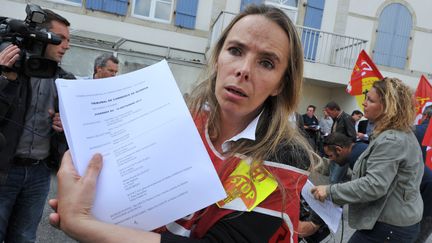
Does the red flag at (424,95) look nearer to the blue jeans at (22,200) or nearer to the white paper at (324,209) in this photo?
the white paper at (324,209)

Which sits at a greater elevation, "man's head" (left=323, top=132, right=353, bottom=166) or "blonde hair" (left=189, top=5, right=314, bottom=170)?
"blonde hair" (left=189, top=5, right=314, bottom=170)

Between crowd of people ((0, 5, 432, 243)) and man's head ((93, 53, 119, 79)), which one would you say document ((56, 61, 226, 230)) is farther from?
man's head ((93, 53, 119, 79))

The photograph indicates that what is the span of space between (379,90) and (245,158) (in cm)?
178

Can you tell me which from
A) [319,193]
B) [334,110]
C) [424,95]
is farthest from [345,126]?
[319,193]

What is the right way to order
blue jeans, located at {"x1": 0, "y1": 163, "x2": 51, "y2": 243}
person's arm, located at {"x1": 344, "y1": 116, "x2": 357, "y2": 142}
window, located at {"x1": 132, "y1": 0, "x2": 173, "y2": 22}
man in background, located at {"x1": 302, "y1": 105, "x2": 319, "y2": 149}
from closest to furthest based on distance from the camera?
blue jeans, located at {"x1": 0, "y1": 163, "x2": 51, "y2": 243} → person's arm, located at {"x1": 344, "y1": 116, "x2": 357, "y2": 142} → man in background, located at {"x1": 302, "y1": 105, "x2": 319, "y2": 149} → window, located at {"x1": 132, "y1": 0, "x2": 173, "y2": 22}

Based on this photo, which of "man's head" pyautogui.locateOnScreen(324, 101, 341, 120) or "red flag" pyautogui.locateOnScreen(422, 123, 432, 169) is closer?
"red flag" pyautogui.locateOnScreen(422, 123, 432, 169)

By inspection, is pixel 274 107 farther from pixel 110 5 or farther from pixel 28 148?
pixel 110 5

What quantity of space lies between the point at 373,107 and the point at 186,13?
9.81 meters

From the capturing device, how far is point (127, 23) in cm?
1133

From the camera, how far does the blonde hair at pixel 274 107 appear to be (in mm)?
1161

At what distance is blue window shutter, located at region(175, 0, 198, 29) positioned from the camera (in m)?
11.6

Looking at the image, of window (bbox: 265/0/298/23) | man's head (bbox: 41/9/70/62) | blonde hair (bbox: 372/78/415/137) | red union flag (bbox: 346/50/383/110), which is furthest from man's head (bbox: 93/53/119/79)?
window (bbox: 265/0/298/23)

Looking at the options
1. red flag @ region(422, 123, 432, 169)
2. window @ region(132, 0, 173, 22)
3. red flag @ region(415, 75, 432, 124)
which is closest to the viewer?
red flag @ region(422, 123, 432, 169)

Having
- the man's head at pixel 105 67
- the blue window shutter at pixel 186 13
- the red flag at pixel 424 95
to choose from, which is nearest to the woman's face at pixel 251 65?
the man's head at pixel 105 67
